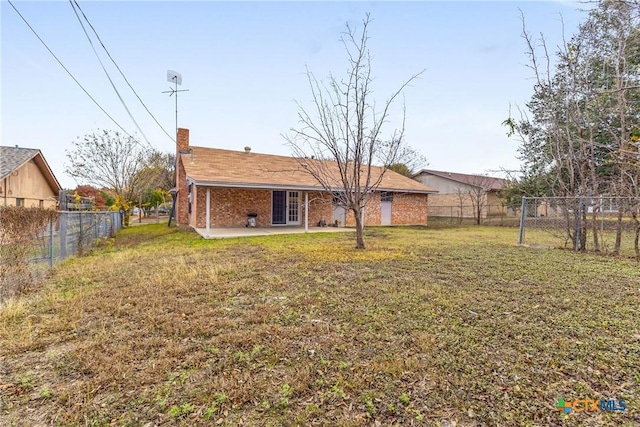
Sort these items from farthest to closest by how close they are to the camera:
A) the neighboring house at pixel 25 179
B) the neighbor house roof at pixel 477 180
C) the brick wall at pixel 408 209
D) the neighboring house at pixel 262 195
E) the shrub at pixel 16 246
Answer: the neighbor house roof at pixel 477 180, the brick wall at pixel 408 209, the neighboring house at pixel 262 195, the neighboring house at pixel 25 179, the shrub at pixel 16 246

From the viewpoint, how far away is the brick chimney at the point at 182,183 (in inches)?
630

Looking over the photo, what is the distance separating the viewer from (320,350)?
9.52 ft

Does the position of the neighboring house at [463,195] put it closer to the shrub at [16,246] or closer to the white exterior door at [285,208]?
the white exterior door at [285,208]

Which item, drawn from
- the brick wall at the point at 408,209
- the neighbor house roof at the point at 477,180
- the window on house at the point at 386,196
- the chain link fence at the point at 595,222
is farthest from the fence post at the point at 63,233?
the neighbor house roof at the point at 477,180

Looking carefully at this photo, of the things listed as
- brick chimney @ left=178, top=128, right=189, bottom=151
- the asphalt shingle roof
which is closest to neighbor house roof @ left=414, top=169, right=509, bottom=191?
brick chimney @ left=178, top=128, right=189, bottom=151

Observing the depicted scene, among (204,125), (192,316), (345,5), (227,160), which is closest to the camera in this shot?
(192,316)

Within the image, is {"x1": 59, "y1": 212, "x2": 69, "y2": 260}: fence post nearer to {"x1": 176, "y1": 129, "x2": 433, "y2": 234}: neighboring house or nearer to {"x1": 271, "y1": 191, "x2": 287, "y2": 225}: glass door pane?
{"x1": 176, "y1": 129, "x2": 433, "y2": 234}: neighboring house

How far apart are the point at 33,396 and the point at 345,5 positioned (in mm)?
9469

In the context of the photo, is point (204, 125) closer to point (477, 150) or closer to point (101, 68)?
point (101, 68)

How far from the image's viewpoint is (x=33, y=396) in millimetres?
2266

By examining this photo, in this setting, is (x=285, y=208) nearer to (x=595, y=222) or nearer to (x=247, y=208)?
(x=247, y=208)

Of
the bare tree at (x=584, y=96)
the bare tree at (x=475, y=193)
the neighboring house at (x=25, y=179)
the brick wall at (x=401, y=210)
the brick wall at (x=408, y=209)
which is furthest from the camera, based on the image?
the bare tree at (x=475, y=193)

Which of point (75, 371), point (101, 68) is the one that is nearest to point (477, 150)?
point (101, 68)

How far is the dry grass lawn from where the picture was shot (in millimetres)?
2109
